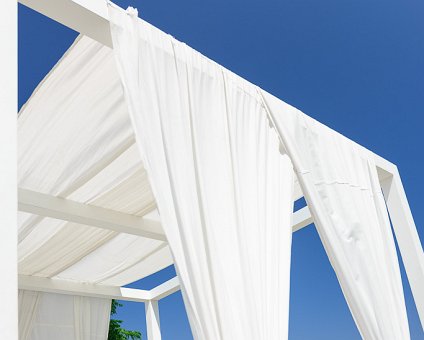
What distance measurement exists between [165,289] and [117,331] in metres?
12.8

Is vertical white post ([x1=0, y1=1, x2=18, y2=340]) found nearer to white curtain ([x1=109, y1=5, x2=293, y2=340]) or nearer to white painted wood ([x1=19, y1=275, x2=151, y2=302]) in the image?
white curtain ([x1=109, y1=5, x2=293, y2=340])

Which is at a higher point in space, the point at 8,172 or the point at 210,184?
the point at 210,184

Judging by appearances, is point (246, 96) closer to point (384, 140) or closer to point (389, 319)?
point (389, 319)

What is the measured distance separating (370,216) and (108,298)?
6.42m

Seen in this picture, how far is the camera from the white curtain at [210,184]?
3.10 m

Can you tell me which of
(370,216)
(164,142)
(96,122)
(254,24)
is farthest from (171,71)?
(254,24)

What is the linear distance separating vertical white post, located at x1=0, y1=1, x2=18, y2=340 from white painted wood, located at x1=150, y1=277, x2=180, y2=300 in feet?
24.5

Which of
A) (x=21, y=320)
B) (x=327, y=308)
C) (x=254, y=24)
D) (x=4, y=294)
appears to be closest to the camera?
(x=4, y=294)

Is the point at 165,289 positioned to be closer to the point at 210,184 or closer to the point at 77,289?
the point at 77,289

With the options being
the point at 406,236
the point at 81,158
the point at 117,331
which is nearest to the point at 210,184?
the point at 81,158

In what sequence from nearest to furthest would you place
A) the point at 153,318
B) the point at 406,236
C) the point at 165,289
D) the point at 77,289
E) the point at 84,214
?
the point at 406,236 → the point at 84,214 → the point at 77,289 → the point at 165,289 → the point at 153,318

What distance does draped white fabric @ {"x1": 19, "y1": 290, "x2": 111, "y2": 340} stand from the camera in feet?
30.7

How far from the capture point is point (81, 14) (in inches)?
134

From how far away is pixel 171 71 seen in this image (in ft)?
11.8
